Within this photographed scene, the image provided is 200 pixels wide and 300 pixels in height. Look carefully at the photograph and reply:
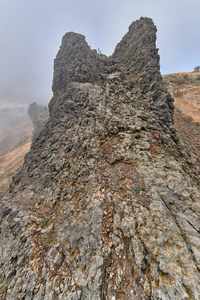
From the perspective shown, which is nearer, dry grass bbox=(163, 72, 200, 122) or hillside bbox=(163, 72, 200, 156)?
hillside bbox=(163, 72, 200, 156)

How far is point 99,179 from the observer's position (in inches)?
310

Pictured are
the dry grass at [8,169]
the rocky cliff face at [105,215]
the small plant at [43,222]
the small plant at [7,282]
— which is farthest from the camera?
the dry grass at [8,169]

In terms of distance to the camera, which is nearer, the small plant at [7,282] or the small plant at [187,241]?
the small plant at [187,241]

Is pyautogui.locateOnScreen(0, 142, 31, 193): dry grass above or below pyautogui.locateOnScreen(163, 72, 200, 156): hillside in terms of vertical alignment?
below

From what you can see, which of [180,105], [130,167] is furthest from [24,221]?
[180,105]

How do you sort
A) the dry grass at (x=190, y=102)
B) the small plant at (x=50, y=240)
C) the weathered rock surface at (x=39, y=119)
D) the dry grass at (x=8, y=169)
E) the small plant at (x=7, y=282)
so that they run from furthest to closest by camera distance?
the weathered rock surface at (x=39, y=119)
the dry grass at (x=190, y=102)
the dry grass at (x=8, y=169)
the small plant at (x=50, y=240)
the small plant at (x=7, y=282)

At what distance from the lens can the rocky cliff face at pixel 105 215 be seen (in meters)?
4.35

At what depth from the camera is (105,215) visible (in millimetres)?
6262

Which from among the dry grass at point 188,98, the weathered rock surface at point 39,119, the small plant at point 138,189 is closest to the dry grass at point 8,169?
the weathered rock surface at point 39,119

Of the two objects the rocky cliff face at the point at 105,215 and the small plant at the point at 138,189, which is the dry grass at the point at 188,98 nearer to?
the rocky cliff face at the point at 105,215

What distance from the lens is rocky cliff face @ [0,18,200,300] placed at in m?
4.35

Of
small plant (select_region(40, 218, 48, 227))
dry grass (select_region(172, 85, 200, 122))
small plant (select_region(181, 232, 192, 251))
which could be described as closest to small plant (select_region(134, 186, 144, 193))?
small plant (select_region(181, 232, 192, 251))

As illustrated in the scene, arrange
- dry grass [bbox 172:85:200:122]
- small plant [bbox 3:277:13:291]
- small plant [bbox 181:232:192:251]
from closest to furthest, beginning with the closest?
small plant [bbox 181:232:192:251] → small plant [bbox 3:277:13:291] → dry grass [bbox 172:85:200:122]

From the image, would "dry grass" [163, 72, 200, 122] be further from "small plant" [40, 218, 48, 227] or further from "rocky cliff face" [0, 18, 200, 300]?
"small plant" [40, 218, 48, 227]
